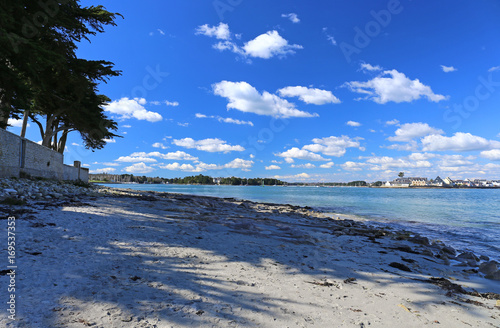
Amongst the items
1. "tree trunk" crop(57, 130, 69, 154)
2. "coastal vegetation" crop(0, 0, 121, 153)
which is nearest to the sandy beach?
"coastal vegetation" crop(0, 0, 121, 153)

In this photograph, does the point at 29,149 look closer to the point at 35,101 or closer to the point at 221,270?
the point at 35,101

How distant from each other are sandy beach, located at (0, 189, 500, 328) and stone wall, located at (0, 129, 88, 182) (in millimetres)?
9579

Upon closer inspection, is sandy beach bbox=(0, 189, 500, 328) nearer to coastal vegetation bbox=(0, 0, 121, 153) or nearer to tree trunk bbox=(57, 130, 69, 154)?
Answer: coastal vegetation bbox=(0, 0, 121, 153)

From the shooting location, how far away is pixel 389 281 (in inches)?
174

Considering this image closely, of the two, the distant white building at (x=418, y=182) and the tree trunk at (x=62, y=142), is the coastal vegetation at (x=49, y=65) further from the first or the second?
the distant white building at (x=418, y=182)

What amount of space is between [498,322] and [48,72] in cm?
2445

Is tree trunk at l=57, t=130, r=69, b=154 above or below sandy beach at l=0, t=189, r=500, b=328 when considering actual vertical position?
above

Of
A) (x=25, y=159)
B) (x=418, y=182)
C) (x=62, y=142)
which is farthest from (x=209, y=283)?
(x=418, y=182)

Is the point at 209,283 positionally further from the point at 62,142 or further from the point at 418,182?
the point at 418,182

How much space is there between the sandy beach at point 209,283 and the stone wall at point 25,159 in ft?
31.4

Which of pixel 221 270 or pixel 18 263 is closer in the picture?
pixel 18 263

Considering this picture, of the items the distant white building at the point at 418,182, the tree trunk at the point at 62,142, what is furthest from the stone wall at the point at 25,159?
the distant white building at the point at 418,182

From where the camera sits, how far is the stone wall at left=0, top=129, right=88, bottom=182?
42.1 ft

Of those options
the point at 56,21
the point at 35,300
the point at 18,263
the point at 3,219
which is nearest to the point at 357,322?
the point at 35,300
